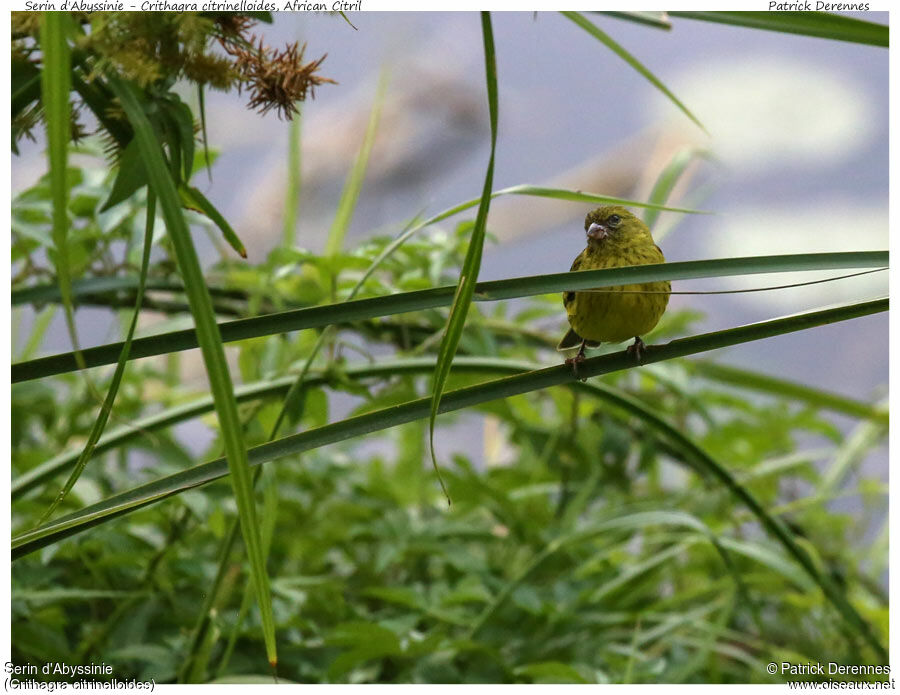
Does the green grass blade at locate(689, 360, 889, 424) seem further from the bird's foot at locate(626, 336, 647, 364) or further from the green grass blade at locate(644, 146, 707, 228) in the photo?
the bird's foot at locate(626, 336, 647, 364)

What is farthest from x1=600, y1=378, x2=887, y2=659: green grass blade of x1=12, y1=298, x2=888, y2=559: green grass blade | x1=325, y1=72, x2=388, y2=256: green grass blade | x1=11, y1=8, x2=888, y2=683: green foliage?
x1=325, y1=72, x2=388, y2=256: green grass blade

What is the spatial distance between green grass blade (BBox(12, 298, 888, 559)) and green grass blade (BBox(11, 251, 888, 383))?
3 centimetres

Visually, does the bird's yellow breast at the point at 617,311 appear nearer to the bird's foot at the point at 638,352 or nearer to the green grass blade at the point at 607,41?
the bird's foot at the point at 638,352

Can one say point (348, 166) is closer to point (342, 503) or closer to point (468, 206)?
point (342, 503)

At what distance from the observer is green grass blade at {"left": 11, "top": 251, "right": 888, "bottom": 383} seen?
0.45 m

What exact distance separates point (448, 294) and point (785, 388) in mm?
748

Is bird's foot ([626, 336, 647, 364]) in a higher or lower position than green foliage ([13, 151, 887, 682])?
higher

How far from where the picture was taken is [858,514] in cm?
141

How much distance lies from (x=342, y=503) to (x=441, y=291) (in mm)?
624

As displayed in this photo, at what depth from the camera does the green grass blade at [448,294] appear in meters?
0.45

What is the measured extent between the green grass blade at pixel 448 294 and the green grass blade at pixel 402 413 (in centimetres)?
3

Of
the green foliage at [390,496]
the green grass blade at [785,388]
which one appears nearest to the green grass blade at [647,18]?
the green foliage at [390,496]

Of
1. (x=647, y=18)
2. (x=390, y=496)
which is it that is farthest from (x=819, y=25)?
(x=390, y=496)

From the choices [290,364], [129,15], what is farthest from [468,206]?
[290,364]
